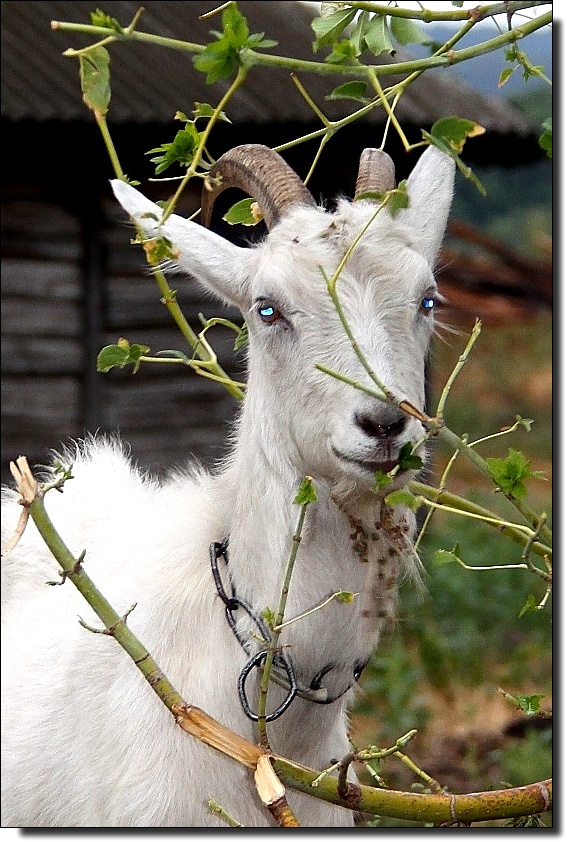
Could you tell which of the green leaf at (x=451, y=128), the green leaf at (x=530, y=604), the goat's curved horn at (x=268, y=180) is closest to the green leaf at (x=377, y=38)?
the green leaf at (x=451, y=128)

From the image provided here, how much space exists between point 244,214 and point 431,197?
42 centimetres

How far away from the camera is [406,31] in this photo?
1.91 metres

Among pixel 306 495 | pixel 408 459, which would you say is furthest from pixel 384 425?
pixel 306 495

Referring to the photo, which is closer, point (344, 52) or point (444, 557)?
point (344, 52)

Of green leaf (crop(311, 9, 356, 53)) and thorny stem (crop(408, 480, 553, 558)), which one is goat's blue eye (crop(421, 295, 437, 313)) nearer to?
thorny stem (crop(408, 480, 553, 558))

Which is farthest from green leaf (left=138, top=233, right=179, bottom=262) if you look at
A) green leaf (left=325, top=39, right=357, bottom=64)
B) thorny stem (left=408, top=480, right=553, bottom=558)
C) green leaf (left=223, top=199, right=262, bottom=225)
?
thorny stem (left=408, top=480, right=553, bottom=558)

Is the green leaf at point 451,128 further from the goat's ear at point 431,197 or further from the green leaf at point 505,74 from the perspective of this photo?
the goat's ear at point 431,197

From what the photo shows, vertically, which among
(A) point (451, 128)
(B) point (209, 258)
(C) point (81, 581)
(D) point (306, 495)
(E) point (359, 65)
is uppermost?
(E) point (359, 65)

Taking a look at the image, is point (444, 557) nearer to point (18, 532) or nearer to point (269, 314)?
point (269, 314)

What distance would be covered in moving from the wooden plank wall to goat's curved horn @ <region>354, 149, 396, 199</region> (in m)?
3.82

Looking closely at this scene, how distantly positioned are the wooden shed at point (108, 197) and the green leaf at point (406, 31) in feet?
12.6

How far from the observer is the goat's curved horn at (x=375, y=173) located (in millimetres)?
2346

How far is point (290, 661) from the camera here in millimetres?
2395

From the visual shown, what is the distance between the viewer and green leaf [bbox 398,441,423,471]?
202 cm
